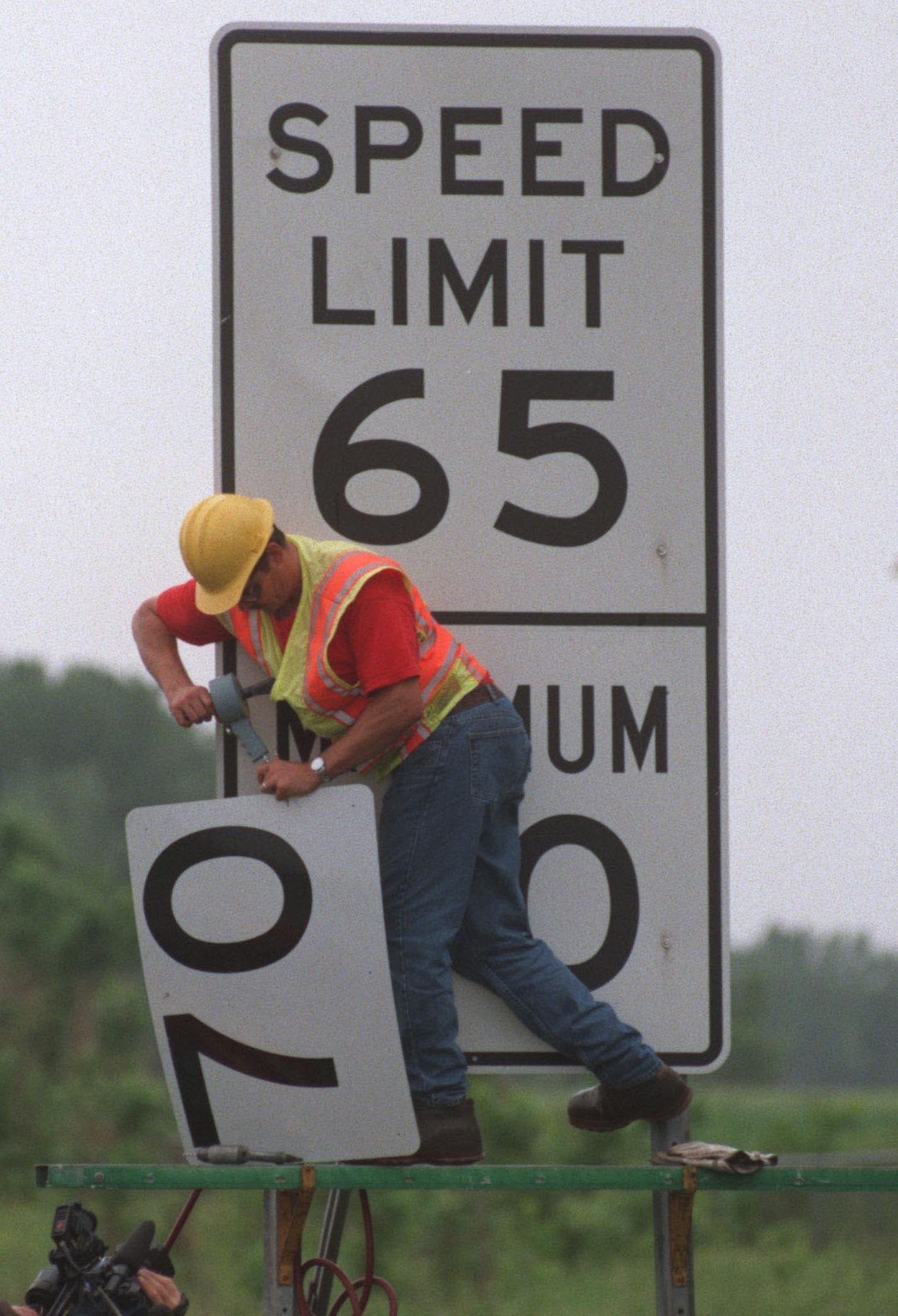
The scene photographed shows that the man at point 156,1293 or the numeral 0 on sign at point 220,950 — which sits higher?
the numeral 0 on sign at point 220,950

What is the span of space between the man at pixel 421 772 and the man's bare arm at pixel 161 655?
0.05ft

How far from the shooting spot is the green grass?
21.3m

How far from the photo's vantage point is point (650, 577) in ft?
12.9

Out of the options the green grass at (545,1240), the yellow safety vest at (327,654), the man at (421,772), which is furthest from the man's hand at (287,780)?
the green grass at (545,1240)

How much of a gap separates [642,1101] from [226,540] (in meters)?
1.50

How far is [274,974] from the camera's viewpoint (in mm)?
3646

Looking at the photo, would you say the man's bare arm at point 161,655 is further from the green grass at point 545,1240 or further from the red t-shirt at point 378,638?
the green grass at point 545,1240

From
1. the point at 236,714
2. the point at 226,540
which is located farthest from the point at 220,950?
the point at 226,540

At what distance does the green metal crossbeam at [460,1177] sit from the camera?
335 cm

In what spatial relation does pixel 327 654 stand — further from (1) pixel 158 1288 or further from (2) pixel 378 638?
(1) pixel 158 1288

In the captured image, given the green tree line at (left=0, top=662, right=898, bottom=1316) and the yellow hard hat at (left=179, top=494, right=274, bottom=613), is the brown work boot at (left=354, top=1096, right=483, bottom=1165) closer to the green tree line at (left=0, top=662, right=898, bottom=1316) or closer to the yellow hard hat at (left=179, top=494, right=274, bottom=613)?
the yellow hard hat at (left=179, top=494, right=274, bottom=613)

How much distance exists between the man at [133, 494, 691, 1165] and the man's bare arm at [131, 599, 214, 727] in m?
0.02

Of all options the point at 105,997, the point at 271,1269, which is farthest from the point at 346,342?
the point at 105,997

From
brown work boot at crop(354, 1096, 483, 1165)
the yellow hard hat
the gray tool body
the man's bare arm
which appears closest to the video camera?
brown work boot at crop(354, 1096, 483, 1165)
